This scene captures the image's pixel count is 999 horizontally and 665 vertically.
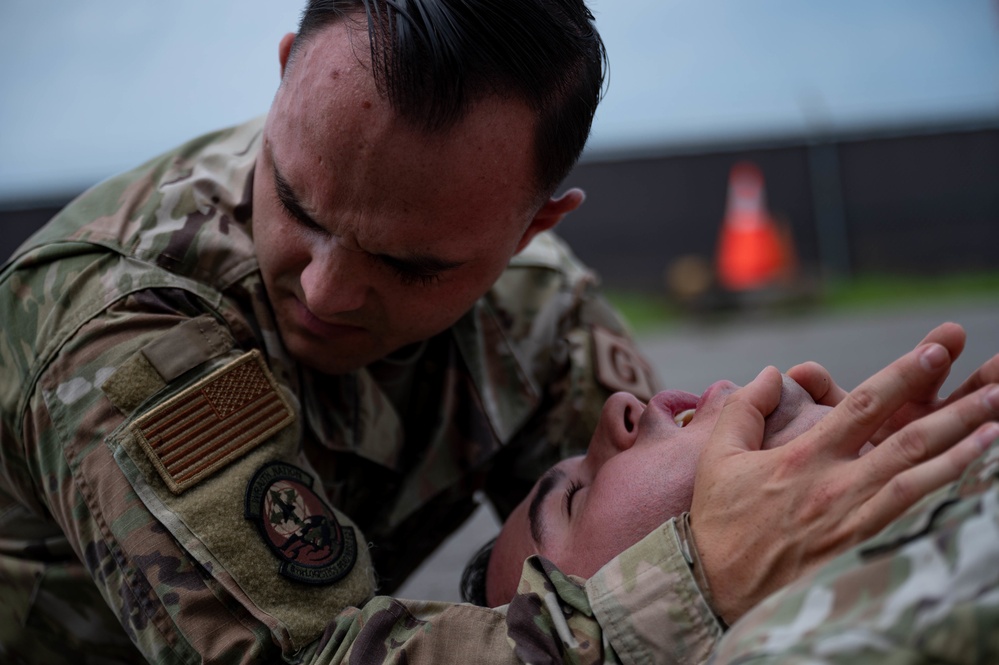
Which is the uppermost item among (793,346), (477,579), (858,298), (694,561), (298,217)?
(298,217)

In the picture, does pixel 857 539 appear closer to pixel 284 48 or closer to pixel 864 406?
pixel 864 406

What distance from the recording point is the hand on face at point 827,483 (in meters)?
1.02

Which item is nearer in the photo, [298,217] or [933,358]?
[933,358]

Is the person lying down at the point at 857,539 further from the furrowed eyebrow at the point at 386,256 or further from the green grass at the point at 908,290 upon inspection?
the green grass at the point at 908,290

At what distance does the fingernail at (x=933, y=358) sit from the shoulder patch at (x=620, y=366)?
101 centimetres

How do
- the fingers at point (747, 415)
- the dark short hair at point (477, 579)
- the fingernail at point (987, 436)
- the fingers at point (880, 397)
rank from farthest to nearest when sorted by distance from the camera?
the dark short hair at point (477, 579)
the fingers at point (747, 415)
the fingers at point (880, 397)
the fingernail at point (987, 436)

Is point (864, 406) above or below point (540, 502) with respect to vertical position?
above

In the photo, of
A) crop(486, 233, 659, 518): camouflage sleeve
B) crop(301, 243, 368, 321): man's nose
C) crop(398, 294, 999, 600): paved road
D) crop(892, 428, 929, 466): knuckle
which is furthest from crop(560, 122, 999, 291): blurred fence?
crop(892, 428, 929, 466): knuckle

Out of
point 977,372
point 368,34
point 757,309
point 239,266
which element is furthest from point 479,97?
point 757,309

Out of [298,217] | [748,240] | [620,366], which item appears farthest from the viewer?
[748,240]

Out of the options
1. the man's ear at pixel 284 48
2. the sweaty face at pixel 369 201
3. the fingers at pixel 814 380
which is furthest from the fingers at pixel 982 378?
the man's ear at pixel 284 48

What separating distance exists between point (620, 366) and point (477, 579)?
2.37 ft

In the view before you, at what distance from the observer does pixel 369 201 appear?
1.37m

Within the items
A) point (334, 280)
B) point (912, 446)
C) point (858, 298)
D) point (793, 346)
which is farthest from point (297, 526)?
point (858, 298)
